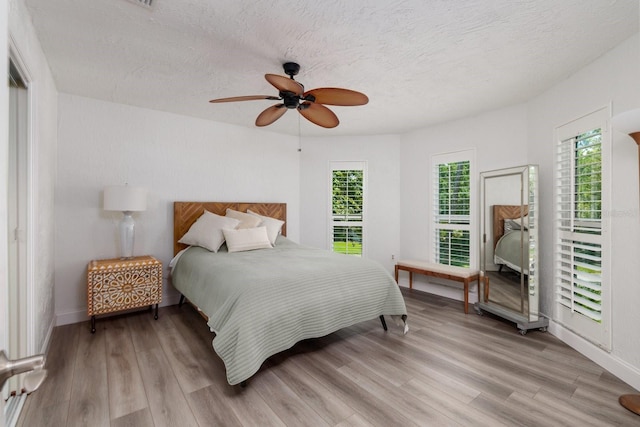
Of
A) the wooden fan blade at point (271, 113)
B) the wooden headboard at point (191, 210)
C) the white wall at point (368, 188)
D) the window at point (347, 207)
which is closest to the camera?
the wooden fan blade at point (271, 113)

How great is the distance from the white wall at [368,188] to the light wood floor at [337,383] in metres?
2.12

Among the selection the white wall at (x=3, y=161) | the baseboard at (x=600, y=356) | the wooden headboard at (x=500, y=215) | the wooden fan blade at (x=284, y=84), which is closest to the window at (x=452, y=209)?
the wooden headboard at (x=500, y=215)

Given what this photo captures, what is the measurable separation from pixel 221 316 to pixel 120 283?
1.59 metres

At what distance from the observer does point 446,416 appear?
5.96 ft

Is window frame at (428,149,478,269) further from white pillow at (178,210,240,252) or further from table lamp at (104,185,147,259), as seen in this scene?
table lamp at (104,185,147,259)

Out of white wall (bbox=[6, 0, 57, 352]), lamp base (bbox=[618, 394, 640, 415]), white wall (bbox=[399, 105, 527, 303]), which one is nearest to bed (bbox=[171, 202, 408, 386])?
white wall (bbox=[6, 0, 57, 352])

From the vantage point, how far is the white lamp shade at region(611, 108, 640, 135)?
1.88 meters

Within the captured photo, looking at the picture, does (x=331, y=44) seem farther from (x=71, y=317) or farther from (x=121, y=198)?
(x=71, y=317)

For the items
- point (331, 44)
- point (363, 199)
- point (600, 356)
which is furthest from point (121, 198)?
point (600, 356)

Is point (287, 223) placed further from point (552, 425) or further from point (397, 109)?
point (552, 425)

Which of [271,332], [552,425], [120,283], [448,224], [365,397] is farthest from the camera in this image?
[448,224]

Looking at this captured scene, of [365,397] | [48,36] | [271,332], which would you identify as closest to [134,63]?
[48,36]

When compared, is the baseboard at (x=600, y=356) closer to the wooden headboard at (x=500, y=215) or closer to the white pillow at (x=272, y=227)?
the wooden headboard at (x=500, y=215)

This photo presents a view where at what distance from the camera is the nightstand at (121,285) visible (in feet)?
9.60
